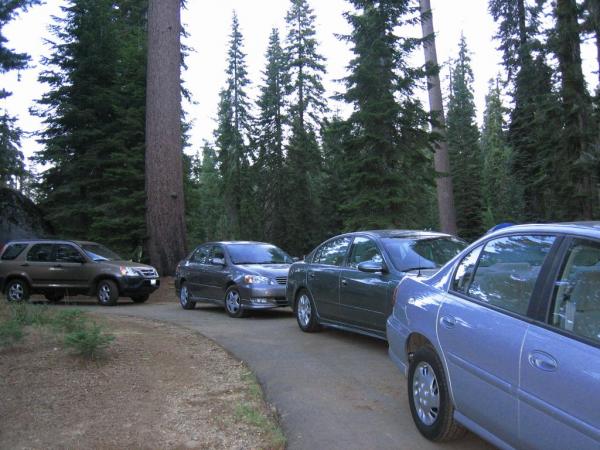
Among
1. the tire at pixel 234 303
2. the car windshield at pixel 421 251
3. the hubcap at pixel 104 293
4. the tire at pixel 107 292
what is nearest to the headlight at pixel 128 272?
the tire at pixel 107 292

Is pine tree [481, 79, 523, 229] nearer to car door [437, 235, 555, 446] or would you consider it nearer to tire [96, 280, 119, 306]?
tire [96, 280, 119, 306]

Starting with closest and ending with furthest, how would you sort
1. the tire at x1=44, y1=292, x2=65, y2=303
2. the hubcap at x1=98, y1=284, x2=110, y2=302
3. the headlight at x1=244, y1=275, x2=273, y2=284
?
the headlight at x1=244, y1=275, x2=273, y2=284, the hubcap at x1=98, y1=284, x2=110, y2=302, the tire at x1=44, y1=292, x2=65, y2=303

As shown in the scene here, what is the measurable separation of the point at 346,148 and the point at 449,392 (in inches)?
505

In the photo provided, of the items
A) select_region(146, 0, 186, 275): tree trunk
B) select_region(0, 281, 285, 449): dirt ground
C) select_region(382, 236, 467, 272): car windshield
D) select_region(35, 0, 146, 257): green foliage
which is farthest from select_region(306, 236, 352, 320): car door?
select_region(35, 0, 146, 257): green foliage

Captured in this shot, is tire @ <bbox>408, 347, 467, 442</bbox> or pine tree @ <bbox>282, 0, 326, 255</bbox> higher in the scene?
pine tree @ <bbox>282, 0, 326, 255</bbox>

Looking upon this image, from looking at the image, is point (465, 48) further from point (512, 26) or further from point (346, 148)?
point (346, 148)

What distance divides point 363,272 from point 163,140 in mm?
12242

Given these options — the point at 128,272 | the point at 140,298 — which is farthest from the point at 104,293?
the point at 140,298

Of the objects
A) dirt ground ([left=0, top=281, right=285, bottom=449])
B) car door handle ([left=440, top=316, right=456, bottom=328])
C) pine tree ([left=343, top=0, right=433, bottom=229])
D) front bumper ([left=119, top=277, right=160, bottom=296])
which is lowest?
dirt ground ([left=0, top=281, right=285, bottom=449])

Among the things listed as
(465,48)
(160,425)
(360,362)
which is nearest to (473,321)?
(160,425)

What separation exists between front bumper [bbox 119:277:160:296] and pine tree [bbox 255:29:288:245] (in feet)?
84.1

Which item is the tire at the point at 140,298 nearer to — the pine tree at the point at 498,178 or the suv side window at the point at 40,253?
the suv side window at the point at 40,253

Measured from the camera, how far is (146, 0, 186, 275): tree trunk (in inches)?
720

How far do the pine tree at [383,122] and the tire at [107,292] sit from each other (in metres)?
6.72
